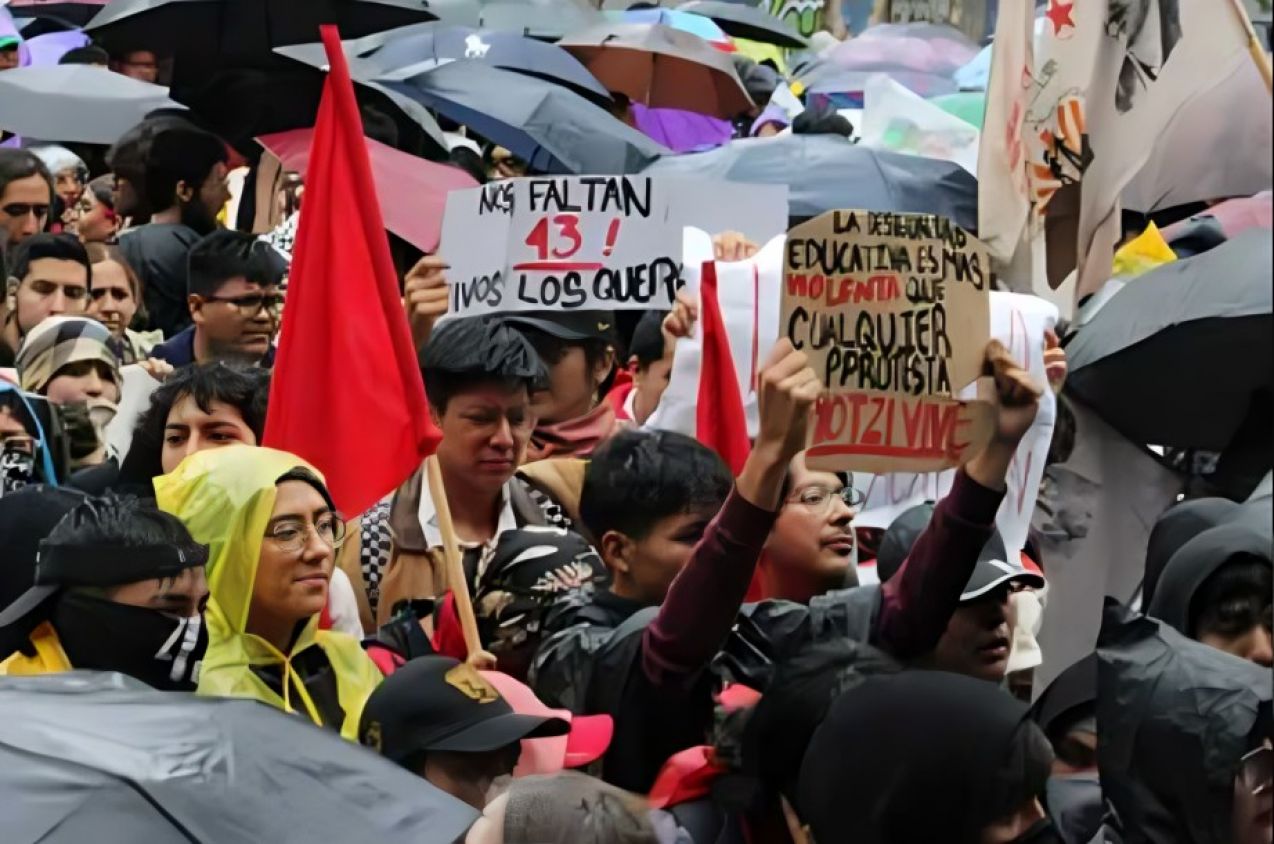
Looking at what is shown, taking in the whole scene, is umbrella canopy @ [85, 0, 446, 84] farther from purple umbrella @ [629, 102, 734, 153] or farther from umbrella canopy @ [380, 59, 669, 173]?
purple umbrella @ [629, 102, 734, 153]

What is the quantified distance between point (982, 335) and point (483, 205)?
2.48 meters

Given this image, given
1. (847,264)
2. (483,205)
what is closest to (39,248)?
(483,205)

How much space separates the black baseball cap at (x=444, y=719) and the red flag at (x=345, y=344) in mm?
1060

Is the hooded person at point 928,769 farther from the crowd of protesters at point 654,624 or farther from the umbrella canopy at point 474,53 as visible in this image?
the umbrella canopy at point 474,53

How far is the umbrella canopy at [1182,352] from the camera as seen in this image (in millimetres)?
6000

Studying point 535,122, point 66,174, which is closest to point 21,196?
point 66,174

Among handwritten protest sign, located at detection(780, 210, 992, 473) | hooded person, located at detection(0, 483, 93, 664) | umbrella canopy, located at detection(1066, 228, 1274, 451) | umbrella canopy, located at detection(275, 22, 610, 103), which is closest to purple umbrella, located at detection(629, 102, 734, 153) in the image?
umbrella canopy, located at detection(275, 22, 610, 103)

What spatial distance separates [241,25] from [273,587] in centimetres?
531

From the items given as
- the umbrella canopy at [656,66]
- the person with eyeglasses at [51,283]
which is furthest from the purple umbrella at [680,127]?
the person with eyeglasses at [51,283]

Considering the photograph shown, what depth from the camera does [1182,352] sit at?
6.11 meters

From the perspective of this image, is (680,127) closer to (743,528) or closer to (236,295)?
(236,295)

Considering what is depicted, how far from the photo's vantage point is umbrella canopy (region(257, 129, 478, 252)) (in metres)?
8.33

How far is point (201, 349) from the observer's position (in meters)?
7.61

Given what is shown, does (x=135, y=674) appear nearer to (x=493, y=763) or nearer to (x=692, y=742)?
(x=493, y=763)
